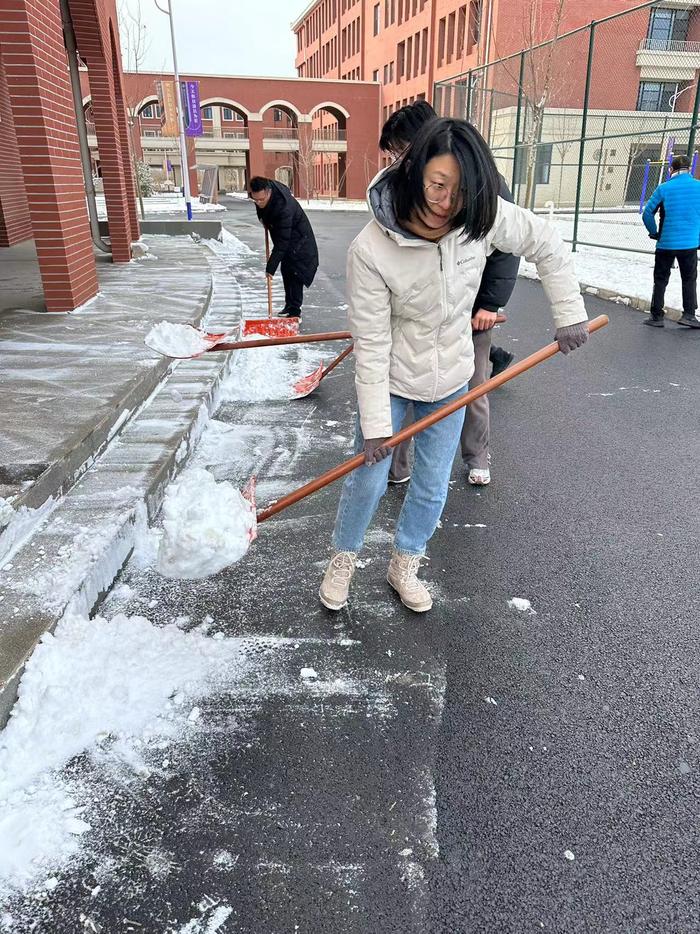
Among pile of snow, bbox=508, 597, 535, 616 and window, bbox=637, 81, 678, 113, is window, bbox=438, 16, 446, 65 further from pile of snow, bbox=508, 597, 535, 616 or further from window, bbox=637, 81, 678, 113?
pile of snow, bbox=508, 597, 535, 616

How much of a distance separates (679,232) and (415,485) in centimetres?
715

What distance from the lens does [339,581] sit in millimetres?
2773

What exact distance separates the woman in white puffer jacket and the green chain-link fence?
9.86m

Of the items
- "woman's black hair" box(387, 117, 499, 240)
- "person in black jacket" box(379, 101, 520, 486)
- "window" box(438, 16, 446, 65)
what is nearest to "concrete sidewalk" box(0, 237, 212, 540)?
"person in black jacket" box(379, 101, 520, 486)

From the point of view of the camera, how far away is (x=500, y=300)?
3.52 meters

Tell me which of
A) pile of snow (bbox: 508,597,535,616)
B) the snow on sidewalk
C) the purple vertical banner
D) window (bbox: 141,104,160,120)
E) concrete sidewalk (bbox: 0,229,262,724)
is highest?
window (bbox: 141,104,160,120)

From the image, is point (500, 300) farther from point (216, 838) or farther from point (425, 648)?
point (216, 838)

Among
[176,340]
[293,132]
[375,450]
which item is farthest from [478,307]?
[293,132]

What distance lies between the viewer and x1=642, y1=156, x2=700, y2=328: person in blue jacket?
26.4 feet

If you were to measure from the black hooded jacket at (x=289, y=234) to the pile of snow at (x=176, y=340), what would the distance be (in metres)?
3.25

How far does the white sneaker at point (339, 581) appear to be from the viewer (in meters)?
2.76

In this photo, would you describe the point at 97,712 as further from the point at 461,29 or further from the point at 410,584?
the point at 461,29

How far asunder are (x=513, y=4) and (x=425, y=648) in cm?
3467

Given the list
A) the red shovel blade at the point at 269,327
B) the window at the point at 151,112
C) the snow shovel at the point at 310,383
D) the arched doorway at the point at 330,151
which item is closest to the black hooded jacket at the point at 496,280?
the snow shovel at the point at 310,383
